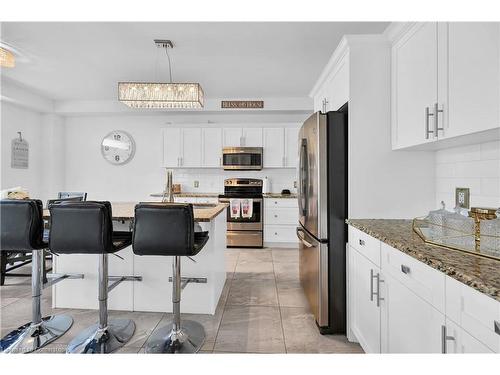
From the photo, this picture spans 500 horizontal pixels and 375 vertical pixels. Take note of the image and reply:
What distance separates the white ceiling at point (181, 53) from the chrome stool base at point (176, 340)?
2.62 metres

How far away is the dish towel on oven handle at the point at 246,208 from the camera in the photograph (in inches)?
188

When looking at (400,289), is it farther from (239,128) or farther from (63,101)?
(63,101)

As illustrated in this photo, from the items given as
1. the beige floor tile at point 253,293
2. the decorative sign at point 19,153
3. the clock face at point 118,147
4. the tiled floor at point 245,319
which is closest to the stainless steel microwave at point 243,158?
the clock face at point 118,147

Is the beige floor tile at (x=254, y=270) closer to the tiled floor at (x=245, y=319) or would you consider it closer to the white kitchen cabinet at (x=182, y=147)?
the tiled floor at (x=245, y=319)

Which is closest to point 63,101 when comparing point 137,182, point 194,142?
point 137,182

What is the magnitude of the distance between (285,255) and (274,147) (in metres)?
1.95

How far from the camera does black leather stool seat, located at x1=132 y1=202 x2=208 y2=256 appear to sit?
1716 millimetres

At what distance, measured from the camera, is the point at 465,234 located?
123 centimetres

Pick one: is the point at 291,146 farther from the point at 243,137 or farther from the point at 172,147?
the point at 172,147

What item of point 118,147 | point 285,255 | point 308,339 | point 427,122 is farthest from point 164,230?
point 118,147

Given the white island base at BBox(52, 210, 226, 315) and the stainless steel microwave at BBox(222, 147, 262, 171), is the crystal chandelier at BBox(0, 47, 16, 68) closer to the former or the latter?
the white island base at BBox(52, 210, 226, 315)

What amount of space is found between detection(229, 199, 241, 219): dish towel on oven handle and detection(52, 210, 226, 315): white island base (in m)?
2.29

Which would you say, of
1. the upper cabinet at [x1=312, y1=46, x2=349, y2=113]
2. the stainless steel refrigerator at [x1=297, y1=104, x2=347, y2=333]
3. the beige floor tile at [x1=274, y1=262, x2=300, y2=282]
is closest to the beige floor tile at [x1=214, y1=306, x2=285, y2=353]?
the stainless steel refrigerator at [x1=297, y1=104, x2=347, y2=333]

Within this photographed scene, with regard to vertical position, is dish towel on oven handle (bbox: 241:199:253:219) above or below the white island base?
above
